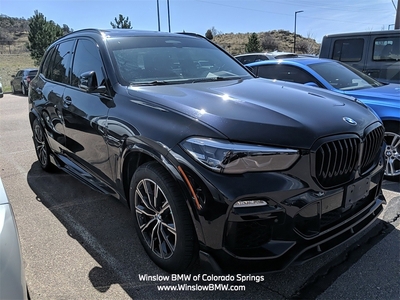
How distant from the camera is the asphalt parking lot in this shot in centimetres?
240

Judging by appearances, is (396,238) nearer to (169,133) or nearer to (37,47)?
(169,133)

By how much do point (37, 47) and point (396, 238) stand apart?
37284 millimetres

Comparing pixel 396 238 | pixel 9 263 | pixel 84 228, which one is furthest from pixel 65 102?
pixel 396 238

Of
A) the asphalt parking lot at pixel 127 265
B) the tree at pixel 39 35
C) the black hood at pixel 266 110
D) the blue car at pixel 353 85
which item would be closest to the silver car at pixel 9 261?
the asphalt parking lot at pixel 127 265

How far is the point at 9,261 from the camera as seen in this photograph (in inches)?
60.9

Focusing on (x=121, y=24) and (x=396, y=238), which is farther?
(x=121, y=24)

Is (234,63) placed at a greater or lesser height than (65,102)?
greater

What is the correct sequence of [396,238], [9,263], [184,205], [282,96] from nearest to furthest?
→ [9,263] < [184,205] < [282,96] < [396,238]

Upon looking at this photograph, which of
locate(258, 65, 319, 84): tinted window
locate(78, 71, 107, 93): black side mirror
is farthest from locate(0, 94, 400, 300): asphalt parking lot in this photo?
locate(258, 65, 319, 84): tinted window

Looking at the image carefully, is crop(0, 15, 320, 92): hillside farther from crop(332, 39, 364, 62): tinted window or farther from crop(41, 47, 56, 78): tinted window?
crop(41, 47, 56, 78): tinted window

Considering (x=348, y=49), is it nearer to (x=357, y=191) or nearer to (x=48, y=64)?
(x=357, y=191)

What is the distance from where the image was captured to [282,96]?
2.71 meters

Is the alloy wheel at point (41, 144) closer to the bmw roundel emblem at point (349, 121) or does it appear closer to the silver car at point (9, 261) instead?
the silver car at point (9, 261)

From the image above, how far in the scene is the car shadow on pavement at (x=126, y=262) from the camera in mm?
2402
